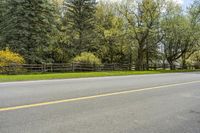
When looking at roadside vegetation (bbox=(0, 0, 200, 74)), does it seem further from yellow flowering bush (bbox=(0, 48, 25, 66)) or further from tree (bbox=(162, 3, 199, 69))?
yellow flowering bush (bbox=(0, 48, 25, 66))

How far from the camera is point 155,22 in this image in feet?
135

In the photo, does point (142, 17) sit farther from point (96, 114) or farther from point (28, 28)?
point (96, 114)

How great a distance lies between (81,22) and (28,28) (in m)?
10.9

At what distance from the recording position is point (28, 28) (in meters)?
32.7

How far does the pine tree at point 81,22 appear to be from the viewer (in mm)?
40938

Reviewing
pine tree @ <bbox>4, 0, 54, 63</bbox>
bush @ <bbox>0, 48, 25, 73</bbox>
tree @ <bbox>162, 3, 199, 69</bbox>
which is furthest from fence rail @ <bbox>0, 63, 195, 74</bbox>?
tree @ <bbox>162, 3, 199, 69</bbox>

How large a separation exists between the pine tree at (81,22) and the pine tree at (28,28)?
7.19m

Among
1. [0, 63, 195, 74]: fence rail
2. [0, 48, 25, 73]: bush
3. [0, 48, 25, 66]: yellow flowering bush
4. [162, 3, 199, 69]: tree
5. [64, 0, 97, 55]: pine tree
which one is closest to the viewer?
[0, 48, 25, 73]: bush

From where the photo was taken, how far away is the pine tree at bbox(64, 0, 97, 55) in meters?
40.9

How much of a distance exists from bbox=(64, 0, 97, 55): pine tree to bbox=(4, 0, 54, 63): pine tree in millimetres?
7185

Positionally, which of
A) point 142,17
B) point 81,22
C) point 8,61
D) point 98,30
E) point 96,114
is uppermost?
point 142,17

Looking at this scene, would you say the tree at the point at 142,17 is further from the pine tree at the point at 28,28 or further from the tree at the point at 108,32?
the pine tree at the point at 28,28

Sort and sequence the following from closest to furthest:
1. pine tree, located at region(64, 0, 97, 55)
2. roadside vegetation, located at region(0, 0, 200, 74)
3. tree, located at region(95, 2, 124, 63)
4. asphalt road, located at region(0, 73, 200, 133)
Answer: asphalt road, located at region(0, 73, 200, 133) → roadside vegetation, located at region(0, 0, 200, 74) → pine tree, located at region(64, 0, 97, 55) → tree, located at region(95, 2, 124, 63)

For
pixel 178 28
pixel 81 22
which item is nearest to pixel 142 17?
pixel 178 28
